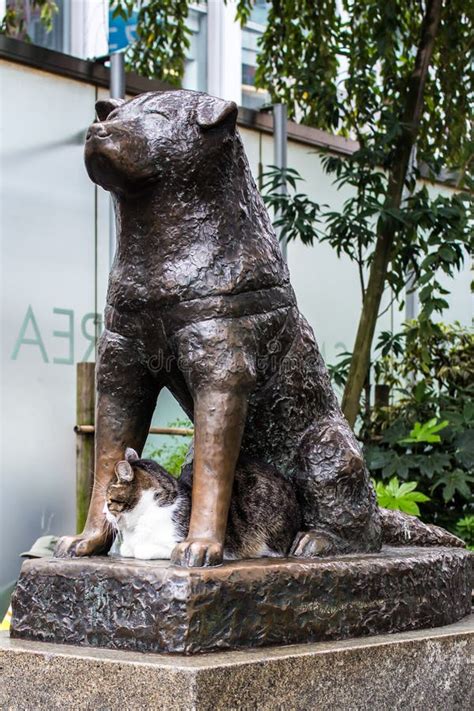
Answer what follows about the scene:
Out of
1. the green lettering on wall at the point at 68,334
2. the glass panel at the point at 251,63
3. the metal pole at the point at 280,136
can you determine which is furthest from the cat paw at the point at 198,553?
the glass panel at the point at 251,63

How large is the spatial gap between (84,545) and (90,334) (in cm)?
369

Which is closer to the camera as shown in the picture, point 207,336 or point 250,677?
point 250,677

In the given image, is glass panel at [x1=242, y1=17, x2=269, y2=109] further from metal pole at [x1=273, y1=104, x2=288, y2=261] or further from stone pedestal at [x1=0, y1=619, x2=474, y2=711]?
stone pedestal at [x1=0, y1=619, x2=474, y2=711]

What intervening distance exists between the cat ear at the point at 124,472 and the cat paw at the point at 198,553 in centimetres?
23

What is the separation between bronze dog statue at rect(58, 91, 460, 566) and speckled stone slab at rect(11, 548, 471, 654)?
82 millimetres

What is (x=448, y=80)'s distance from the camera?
6641 millimetres

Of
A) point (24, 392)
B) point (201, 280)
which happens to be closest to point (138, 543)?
point (201, 280)

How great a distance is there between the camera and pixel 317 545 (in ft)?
7.79

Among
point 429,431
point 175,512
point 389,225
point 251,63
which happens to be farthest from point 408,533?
point 251,63

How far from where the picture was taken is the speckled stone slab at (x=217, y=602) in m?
2.02

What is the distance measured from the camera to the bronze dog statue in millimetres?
2211

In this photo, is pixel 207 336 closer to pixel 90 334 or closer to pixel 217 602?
pixel 217 602

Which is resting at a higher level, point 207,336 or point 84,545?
point 207,336

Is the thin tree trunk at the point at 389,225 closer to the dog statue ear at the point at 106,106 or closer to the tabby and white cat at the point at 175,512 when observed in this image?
the tabby and white cat at the point at 175,512
